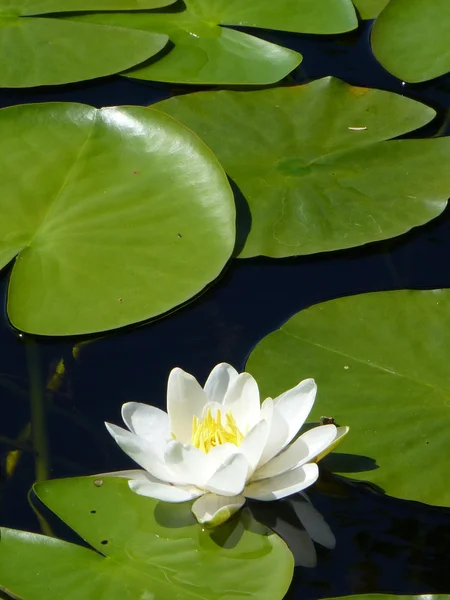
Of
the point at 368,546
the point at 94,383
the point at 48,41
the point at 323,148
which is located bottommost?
the point at 368,546

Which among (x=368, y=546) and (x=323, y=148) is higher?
(x=323, y=148)

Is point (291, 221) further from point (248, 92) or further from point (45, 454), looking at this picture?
point (45, 454)

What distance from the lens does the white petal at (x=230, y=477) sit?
155 centimetres

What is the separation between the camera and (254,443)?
159 cm

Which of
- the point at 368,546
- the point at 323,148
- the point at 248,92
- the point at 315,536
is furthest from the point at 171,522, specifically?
the point at 248,92

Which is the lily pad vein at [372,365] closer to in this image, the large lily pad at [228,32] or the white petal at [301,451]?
the white petal at [301,451]

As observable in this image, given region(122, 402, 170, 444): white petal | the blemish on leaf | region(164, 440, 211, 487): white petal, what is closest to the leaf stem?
region(122, 402, 170, 444): white petal

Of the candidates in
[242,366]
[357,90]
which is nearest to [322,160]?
[357,90]

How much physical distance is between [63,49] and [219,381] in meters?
1.60

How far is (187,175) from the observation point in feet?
7.72

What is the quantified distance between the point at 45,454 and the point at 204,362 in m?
0.46

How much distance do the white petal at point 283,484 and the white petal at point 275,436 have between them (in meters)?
0.04

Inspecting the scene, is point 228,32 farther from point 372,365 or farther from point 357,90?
point 372,365

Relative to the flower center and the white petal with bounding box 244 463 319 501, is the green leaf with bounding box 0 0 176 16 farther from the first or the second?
the white petal with bounding box 244 463 319 501
